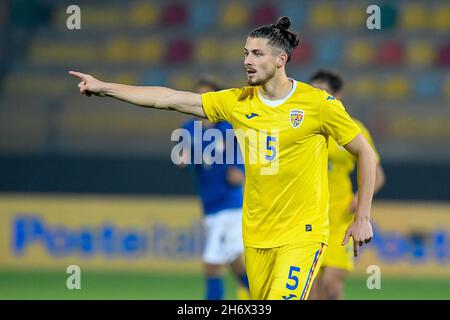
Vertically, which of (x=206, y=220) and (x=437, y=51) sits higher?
(x=437, y=51)

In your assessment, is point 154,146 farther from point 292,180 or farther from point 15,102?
point 292,180

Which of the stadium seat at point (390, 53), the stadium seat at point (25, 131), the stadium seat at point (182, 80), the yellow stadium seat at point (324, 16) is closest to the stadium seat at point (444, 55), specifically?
the stadium seat at point (390, 53)

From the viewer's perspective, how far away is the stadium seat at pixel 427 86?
14.5m

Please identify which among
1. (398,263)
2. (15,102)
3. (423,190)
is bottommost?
(398,263)

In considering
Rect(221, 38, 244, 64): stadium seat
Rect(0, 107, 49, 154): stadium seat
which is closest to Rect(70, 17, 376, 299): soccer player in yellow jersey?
Rect(0, 107, 49, 154): stadium seat

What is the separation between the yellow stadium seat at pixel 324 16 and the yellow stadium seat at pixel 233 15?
0.96 meters

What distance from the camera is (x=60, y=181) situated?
12945 mm

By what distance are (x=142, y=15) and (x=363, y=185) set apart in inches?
389

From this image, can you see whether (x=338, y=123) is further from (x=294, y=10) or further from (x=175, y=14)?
(x=175, y=14)

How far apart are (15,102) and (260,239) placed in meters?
7.92

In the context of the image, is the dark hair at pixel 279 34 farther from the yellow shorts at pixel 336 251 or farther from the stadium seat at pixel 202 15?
the stadium seat at pixel 202 15

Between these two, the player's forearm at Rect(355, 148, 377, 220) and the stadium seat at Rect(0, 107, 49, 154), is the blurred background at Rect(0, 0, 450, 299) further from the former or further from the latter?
the player's forearm at Rect(355, 148, 377, 220)
